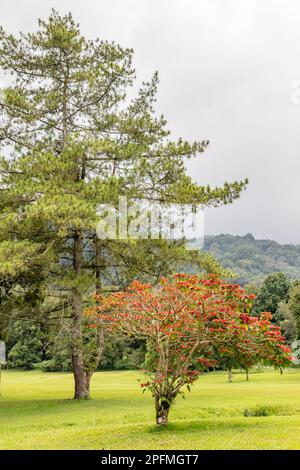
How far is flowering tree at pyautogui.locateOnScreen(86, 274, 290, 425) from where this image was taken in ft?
41.5

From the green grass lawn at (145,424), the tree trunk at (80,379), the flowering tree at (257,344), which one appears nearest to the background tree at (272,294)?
the green grass lawn at (145,424)

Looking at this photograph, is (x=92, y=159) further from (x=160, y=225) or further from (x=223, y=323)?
(x=223, y=323)

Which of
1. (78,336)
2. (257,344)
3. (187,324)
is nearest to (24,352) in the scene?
(78,336)

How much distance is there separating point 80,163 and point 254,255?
151m

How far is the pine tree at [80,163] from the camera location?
21.5m

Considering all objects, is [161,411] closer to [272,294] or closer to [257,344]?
[257,344]

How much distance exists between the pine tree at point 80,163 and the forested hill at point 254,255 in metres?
112

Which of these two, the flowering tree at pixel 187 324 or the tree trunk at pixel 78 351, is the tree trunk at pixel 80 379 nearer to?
the tree trunk at pixel 78 351

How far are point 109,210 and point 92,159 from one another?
3.66 meters

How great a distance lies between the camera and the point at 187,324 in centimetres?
1280

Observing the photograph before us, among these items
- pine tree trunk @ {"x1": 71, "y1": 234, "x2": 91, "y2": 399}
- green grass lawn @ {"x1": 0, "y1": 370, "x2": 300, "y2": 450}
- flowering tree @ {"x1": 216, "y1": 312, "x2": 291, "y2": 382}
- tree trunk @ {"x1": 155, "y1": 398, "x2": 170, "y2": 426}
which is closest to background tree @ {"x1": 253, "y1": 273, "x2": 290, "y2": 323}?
green grass lawn @ {"x1": 0, "y1": 370, "x2": 300, "y2": 450}
